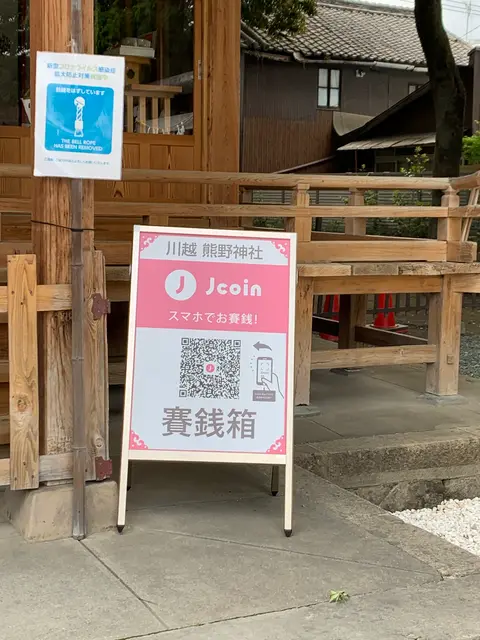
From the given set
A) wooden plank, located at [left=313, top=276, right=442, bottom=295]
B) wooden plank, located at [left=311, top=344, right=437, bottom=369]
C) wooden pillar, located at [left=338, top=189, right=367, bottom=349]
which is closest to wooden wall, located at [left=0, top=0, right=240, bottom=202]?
wooden pillar, located at [left=338, top=189, right=367, bottom=349]

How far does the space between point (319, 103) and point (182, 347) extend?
28.7m

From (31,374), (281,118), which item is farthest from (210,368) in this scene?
(281,118)

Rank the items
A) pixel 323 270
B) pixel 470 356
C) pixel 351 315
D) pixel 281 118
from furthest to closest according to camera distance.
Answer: pixel 281 118 → pixel 470 356 → pixel 351 315 → pixel 323 270

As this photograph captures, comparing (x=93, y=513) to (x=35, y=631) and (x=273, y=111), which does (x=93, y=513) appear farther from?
(x=273, y=111)

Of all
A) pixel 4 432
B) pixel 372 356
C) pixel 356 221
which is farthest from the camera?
pixel 356 221

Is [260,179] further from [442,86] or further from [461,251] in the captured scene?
[442,86]

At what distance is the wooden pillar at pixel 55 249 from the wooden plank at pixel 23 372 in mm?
80

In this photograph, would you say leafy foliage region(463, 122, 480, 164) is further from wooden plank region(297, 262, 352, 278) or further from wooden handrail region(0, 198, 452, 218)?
wooden plank region(297, 262, 352, 278)

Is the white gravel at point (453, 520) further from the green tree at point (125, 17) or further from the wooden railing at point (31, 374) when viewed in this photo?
the green tree at point (125, 17)

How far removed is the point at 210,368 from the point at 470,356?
5.91 metres

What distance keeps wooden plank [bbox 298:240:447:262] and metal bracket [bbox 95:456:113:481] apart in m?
2.83

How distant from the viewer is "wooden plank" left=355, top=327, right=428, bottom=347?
793cm

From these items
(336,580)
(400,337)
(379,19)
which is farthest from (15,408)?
(379,19)

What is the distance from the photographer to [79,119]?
3900mm
